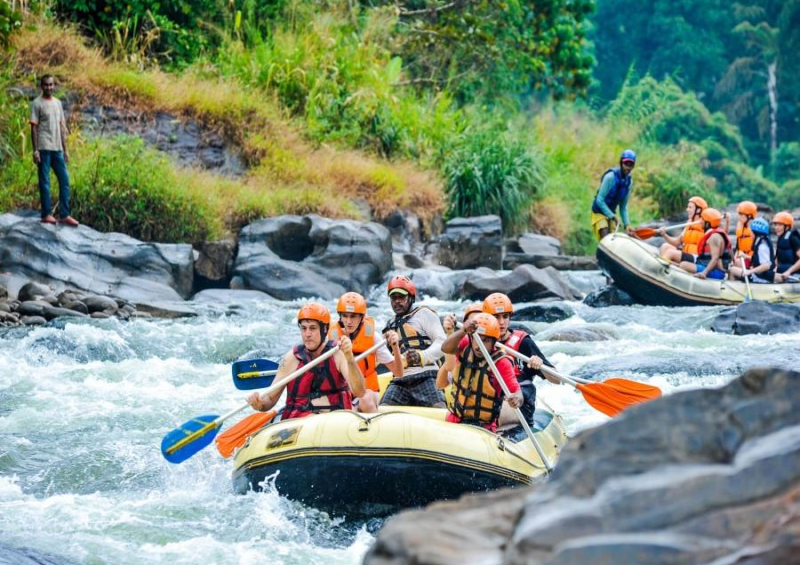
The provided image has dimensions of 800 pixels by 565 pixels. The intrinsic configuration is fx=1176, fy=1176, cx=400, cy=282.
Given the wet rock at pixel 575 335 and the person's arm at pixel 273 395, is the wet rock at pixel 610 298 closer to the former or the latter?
the wet rock at pixel 575 335

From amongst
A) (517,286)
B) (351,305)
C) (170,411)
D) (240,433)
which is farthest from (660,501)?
(517,286)

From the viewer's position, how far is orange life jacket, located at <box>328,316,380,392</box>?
6512 millimetres

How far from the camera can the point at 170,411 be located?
8258 mm

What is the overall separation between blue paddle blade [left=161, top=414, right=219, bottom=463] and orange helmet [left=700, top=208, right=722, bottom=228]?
24.1 feet

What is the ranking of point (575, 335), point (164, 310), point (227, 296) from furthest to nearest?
point (227, 296)
point (164, 310)
point (575, 335)

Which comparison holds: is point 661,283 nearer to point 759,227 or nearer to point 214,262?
point 759,227

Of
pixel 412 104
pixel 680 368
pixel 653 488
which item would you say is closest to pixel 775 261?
pixel 680 368

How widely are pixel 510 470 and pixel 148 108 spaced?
37.8 ft

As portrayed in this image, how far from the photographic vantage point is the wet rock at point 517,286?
13.1m

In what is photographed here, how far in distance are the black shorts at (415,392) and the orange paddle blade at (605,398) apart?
32.6 inches

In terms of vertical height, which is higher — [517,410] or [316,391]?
[517,410]

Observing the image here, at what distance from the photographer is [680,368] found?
912cm

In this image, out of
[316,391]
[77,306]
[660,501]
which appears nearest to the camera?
[660,501]

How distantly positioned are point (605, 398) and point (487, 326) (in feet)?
2.95
